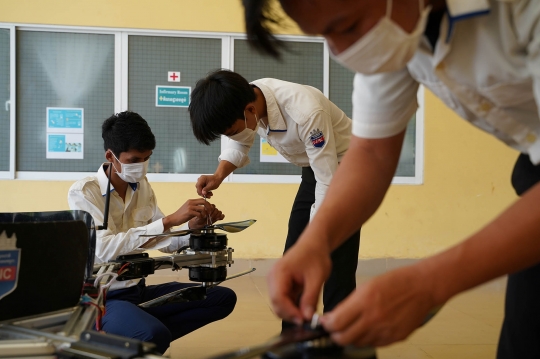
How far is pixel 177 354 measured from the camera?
2.58m

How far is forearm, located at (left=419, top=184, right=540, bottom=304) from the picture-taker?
→ 0.63 meters

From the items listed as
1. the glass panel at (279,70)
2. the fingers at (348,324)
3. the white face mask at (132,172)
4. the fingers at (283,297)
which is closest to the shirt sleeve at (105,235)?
the white face mask at (132,172)

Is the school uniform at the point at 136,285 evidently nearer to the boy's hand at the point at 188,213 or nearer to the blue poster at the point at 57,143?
the boy's hand at the point at 188,213

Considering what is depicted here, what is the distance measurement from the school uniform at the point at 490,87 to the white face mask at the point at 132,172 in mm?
1433

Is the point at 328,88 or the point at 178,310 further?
the point at 328,88

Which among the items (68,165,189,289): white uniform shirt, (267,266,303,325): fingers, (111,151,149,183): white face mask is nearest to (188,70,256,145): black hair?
(111,151,149,183): white face mask

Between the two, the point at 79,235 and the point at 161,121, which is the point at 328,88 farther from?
the point at 79,235

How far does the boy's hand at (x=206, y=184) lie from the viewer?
2584 millimetres

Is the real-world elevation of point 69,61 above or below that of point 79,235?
above

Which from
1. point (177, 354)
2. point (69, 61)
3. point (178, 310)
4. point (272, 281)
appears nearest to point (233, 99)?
point (178, 310)

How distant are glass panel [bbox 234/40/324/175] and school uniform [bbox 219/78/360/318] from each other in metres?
2.11

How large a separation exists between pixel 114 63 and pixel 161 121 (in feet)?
1.91

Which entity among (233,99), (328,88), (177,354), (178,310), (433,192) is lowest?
(177,354)

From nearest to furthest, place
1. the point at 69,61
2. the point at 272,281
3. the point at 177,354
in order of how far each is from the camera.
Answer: the point at 272,281
the point at 177,354
the point at 69,61
